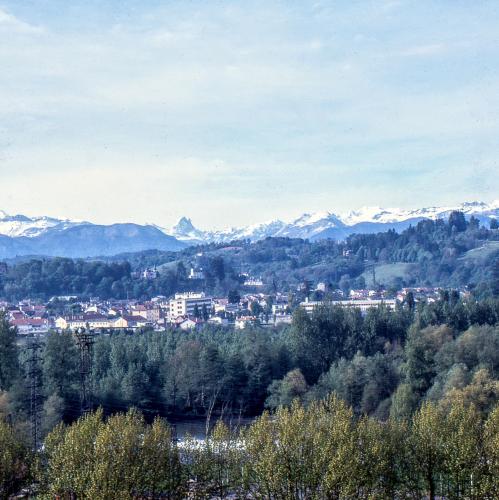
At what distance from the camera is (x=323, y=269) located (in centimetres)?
17000

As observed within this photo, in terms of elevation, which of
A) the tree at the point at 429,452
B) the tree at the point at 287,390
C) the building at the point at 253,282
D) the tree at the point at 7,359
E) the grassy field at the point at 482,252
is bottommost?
the tree at the point at 287,390

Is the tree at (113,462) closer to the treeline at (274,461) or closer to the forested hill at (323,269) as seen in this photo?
the treeline at (274,461)

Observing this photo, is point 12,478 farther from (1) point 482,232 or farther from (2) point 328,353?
(1) point 482,232

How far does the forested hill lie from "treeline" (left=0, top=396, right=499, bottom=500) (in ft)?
273

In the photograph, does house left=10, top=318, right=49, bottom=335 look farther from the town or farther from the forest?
the forest

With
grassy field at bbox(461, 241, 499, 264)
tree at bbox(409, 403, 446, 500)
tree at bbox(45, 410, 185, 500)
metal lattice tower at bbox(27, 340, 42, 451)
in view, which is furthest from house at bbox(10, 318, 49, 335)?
grassy field at bbox(461, 241, 499, 264)

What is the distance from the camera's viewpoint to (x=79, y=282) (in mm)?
140250

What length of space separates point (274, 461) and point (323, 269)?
148 metres

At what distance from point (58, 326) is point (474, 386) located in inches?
2721

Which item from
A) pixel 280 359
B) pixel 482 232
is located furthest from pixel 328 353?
pixel 482 232

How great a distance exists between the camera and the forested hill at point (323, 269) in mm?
140250

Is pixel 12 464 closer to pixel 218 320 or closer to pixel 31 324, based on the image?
pixel 31 324

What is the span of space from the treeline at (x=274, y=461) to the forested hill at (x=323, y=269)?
273 ft

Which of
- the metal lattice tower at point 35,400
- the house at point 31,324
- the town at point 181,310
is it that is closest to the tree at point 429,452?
the metal lattice tower at point 35,400
